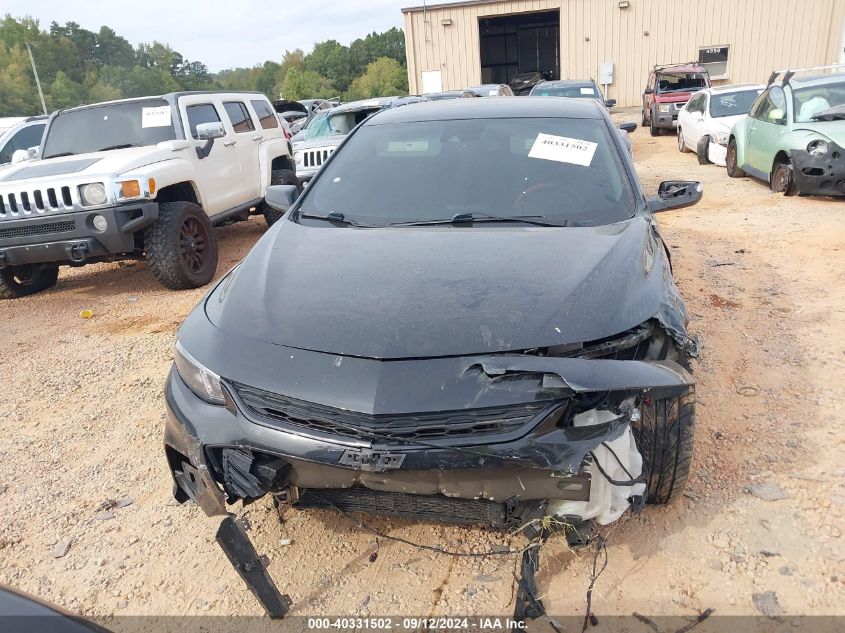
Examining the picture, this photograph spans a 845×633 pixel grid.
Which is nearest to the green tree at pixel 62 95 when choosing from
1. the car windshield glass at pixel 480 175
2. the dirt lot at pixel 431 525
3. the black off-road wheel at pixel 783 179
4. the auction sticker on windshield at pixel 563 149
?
the black off-road wheel at pixel 783 179

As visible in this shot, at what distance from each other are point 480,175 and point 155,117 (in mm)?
4485

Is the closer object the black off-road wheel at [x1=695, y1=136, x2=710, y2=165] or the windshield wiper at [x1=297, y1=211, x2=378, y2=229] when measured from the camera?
the windshield wiper at [x1=297, y1=211, x2=378, y2=229]

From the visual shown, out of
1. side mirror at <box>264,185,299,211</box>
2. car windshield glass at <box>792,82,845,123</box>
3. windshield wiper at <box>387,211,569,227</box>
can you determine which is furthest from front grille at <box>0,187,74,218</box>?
car windshield glass at <box>792,82,845,123</box>

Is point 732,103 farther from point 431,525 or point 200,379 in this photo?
point 200,379

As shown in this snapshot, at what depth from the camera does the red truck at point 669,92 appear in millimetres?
16109

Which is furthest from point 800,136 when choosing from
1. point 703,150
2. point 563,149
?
point 563,149

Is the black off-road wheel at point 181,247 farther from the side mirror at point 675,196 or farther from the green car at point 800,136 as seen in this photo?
the green car at point 800,136

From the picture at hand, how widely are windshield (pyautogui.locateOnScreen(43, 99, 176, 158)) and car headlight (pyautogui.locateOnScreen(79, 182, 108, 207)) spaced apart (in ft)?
3.72

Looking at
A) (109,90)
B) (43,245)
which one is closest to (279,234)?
(43,245)

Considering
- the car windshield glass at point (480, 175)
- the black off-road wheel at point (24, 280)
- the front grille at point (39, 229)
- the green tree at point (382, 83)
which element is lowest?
the black off-road wheel at point (24, 280)

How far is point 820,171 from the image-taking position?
23.9 feet

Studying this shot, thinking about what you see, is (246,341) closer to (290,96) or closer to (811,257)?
(811,257)

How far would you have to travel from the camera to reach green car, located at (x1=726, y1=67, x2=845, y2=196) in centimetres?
721

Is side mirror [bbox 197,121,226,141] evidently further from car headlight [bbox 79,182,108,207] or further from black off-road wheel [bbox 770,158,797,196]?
black off-road wheel [bbox 770,158,797,196]
